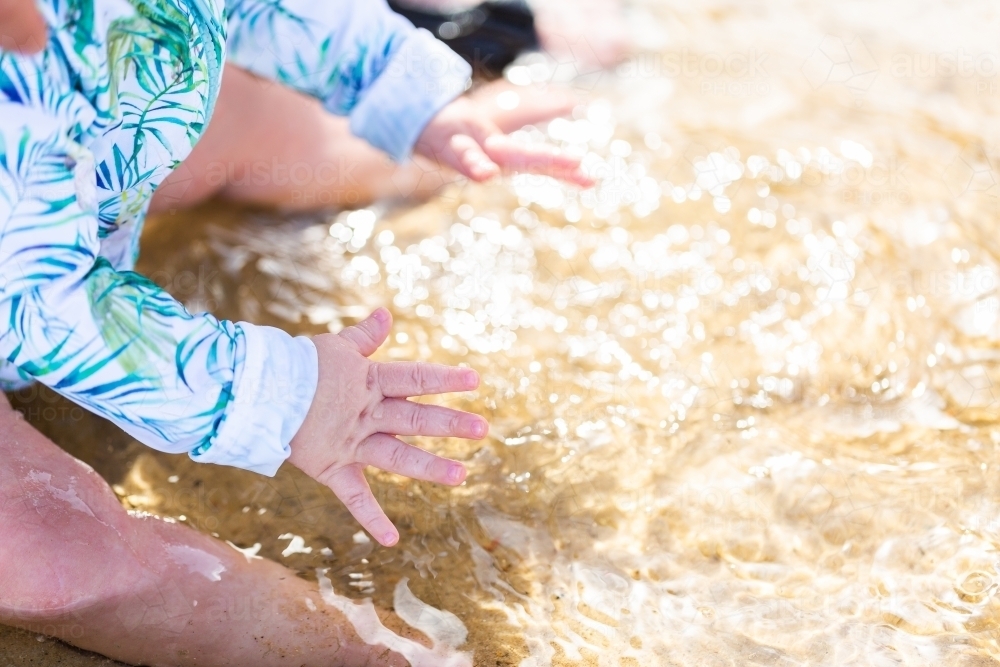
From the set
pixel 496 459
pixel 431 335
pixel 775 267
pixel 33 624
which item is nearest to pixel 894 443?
pixel 775 267

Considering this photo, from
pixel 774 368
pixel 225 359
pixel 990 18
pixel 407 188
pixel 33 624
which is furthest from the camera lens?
pixel 990 18

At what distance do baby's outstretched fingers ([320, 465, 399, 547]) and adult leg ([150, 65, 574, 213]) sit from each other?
2.33ft

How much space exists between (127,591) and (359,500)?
0.30 metres

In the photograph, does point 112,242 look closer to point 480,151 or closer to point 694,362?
point 480,151

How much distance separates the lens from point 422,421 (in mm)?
1079

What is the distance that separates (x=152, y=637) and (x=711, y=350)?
34.6 inches

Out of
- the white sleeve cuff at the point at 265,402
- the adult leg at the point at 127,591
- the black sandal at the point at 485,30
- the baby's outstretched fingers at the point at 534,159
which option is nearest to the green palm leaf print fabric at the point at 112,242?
the white sleeve cuff at the point at 265,402

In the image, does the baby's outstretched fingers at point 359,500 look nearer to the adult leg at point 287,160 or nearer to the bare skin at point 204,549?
the bare skin at point 204,549

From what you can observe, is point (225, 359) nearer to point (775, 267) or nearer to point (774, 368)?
point (774, 368)

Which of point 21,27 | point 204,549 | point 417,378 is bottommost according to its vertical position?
point 204,549

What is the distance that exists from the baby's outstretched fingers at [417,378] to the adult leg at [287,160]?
67 cm

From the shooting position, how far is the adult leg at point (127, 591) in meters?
1.10

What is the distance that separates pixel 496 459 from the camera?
4.45ft

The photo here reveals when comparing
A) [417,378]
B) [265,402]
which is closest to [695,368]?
[417,378]
